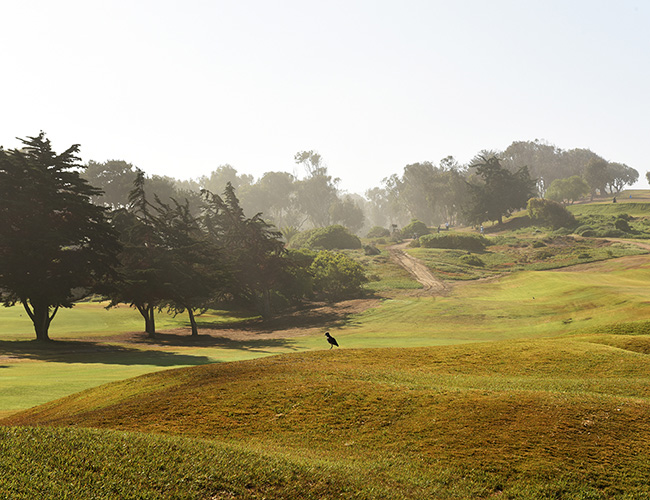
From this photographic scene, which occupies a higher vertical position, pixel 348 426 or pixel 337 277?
pixel 337 277

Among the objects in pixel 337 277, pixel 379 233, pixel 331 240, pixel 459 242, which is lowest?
pixel 337 277

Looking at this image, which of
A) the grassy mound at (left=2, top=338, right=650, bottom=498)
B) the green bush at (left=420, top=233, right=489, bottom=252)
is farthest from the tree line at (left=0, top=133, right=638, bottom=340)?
the grassy mound at (left=2, top=338, right=650, bottom=498)

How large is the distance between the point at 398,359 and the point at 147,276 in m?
25.8

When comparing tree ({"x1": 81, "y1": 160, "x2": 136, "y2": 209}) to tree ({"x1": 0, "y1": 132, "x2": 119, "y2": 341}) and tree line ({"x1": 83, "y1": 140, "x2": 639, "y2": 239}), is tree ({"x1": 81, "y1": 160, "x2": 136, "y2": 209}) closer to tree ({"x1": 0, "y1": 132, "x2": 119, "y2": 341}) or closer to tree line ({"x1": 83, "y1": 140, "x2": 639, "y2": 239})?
tree line ({"x1": 83, "y1": 140, "x2": 639, "y2": 239})

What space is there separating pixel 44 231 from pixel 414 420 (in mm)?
31740

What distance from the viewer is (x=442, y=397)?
37.9 ft

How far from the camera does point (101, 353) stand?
103 feet

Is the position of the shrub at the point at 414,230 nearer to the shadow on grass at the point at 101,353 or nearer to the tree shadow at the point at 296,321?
the tree shadow at the point at 296,321

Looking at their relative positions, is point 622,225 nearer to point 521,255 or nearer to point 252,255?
point 521,255

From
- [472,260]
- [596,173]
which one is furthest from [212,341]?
[596,173]

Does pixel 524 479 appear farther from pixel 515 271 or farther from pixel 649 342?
pixel 515 271

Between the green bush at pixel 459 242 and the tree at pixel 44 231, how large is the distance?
7058cm

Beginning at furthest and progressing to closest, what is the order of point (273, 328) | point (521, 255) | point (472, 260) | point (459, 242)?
1. point (459, 242)
2. point (521, 255)
3. point (472, 260)
4. point (273, 328)

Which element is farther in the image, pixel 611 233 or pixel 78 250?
pixel 611 233
